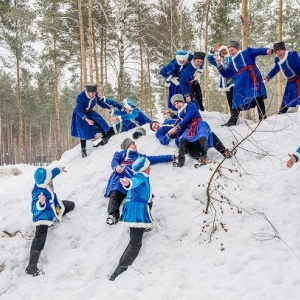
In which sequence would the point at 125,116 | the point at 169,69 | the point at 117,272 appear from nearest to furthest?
the point at 117,272, the point at 169,69, the point at 125,116

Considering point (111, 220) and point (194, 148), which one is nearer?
point (111, 220)

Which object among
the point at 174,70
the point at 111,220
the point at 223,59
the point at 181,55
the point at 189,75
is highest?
the point at 181,55

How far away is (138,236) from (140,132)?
3.37m

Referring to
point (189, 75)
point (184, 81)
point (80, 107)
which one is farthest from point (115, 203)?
point (189, 75)

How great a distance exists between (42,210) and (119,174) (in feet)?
4.22

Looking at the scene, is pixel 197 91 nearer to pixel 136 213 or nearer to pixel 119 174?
pixel 119 174

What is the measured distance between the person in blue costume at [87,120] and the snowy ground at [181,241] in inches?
67.7

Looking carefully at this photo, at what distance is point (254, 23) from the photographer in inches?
603

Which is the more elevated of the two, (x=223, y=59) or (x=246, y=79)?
(x=223, y=59)

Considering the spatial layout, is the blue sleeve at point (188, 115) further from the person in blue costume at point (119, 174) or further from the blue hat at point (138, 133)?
the blue hat at point (138, 133)

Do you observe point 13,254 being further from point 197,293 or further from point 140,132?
point 140,132

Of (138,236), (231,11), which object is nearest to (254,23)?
(231,11)

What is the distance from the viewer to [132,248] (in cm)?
384

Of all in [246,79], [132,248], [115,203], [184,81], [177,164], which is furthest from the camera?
[184,81]
